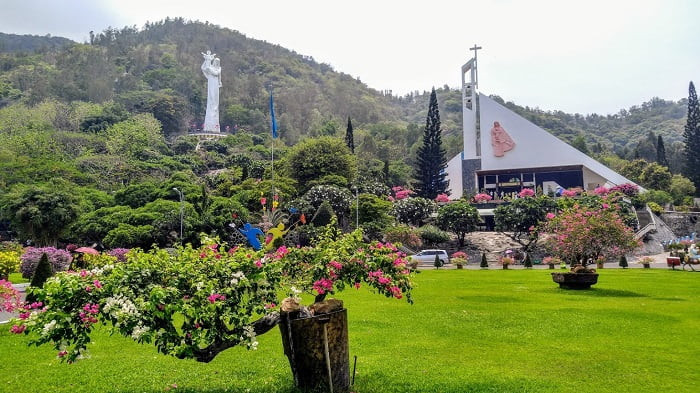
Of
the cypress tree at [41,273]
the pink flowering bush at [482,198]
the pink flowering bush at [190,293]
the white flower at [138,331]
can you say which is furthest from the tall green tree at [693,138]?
the white flower at [138,331]

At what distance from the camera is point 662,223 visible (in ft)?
152

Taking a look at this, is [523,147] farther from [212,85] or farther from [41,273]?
[41,273]

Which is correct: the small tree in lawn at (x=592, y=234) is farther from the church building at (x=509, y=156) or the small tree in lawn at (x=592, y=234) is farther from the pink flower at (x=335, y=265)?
the church building at (x=509, y=156)

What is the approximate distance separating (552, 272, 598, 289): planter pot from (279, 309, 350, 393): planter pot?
1284 centimetres

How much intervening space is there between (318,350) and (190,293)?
171cm

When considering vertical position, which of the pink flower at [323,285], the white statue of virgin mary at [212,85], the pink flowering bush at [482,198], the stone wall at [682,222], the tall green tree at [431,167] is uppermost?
the white statue of virgin mary at [212,85]

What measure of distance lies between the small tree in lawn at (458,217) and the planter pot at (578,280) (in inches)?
932

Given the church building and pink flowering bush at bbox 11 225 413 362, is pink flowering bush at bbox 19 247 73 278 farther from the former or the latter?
the church building

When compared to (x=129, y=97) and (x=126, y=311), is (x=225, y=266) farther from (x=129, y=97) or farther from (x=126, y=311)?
(x=129, y=97)

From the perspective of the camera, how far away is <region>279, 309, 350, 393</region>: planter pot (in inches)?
265

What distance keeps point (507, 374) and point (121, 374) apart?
18.5 feet

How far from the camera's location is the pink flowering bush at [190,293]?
5.75 m

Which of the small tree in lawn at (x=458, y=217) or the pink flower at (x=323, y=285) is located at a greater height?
the small tree in lawn at (x=458, y=217)

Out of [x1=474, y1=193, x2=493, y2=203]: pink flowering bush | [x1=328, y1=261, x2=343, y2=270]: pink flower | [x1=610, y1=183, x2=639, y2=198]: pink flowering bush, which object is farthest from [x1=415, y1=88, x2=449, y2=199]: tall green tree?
[x1=328, y1=261, x2=343, y2=270]: pink flower
